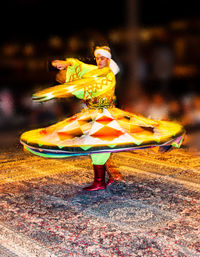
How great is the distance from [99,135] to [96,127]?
14cm

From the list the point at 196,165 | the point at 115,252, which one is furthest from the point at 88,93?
the point at 196,165

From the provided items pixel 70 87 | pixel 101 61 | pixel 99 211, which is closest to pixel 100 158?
pixel 99 211

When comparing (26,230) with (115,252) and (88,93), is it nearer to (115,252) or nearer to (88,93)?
(115,252)

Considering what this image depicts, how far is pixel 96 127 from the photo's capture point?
402 centimetres

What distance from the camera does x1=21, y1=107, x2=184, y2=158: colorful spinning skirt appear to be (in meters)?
3.82

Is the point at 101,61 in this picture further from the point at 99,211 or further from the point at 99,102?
the point at 99,211

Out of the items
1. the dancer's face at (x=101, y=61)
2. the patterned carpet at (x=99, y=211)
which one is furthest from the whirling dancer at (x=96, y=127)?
the patterned carpet at (x=99, y=211)

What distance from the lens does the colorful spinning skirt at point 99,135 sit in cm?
382

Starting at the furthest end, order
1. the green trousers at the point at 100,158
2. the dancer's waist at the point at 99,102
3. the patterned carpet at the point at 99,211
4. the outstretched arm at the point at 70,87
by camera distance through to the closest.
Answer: the dancer's waist at the point at 99,102, the green trousers at the point at 100,158, the outstretched arm at the point at 70,87, the patterned carpet at the point at 99,211

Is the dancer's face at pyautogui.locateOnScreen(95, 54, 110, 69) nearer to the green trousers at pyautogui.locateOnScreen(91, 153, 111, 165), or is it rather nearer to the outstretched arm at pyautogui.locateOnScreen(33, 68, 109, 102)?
the outstretched arm at pyautogui.locateOnScreen(33, 68, 109, 102)

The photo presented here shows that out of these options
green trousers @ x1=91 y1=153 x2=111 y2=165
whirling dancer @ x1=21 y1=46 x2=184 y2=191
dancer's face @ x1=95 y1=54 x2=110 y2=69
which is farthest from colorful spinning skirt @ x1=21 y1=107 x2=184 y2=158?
dancer's face @ x1=95 y1=54 x2=110 y2=69

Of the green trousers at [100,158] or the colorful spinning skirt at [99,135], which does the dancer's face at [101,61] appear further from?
the green trousers at [100,158]

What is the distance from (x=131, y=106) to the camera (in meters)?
14.9

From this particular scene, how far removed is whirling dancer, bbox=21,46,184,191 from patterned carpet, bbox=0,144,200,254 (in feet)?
1.65
